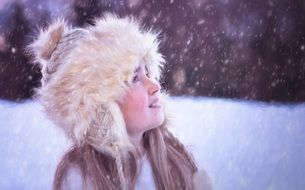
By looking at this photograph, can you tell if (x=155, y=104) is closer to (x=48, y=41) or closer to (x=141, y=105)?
(x=141, y=105)

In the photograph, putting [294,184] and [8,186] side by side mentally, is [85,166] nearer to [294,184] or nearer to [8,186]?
[8,186]

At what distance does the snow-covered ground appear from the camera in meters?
1.36

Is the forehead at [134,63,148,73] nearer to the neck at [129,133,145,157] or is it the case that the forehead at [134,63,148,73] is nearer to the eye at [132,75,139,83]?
the eye at [132,75,139,83]

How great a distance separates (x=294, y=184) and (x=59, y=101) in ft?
2.29

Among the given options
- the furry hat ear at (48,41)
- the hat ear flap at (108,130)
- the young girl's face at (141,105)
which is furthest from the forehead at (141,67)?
the furry hat ear at (48,41)

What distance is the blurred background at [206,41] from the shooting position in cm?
137

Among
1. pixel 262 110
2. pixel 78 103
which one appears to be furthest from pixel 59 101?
pixel 262 110

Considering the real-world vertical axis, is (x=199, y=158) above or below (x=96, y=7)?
below

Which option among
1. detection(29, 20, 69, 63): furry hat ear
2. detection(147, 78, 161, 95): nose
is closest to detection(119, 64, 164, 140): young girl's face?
detection(147, 78, 161, 95): nose

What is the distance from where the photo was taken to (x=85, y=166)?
134cm

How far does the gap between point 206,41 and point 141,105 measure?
10.2 inches

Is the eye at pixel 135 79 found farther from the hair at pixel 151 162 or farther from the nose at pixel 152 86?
the hair at pixel 151 162

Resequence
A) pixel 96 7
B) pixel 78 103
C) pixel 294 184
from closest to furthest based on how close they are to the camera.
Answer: pixel 78 103
pixel 96 7
pixel 294 184

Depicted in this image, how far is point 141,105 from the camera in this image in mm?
1365
